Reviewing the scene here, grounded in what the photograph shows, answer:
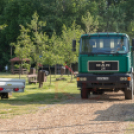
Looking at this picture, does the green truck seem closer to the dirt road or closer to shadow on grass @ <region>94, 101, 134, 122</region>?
shadow on grass @ <region>94, 101, 134, 122</region>

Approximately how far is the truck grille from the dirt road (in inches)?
107

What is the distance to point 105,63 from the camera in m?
14.6

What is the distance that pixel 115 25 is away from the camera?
51406 millimetres

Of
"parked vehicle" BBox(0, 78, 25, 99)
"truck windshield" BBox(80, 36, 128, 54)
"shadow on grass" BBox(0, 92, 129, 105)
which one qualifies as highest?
"truck windshield" BBox(80, 36, 128, 54)

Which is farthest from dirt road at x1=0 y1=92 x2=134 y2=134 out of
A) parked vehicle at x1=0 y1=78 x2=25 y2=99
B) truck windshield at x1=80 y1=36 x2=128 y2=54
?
truck windshield at x1=80 y1=36 x2=128 y2=54

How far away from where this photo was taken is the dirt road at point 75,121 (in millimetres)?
7977

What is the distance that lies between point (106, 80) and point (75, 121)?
17.7 feet

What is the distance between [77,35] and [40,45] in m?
4.56

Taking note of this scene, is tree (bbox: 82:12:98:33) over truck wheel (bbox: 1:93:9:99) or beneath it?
over

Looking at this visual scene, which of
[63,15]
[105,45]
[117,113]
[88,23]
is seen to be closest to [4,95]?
[105,45]

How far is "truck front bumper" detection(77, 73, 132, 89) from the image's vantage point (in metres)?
14.4

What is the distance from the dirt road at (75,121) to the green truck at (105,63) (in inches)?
90.7

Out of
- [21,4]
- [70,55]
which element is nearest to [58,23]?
[21,4]

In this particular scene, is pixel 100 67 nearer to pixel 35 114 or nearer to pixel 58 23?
pixel 35 114
